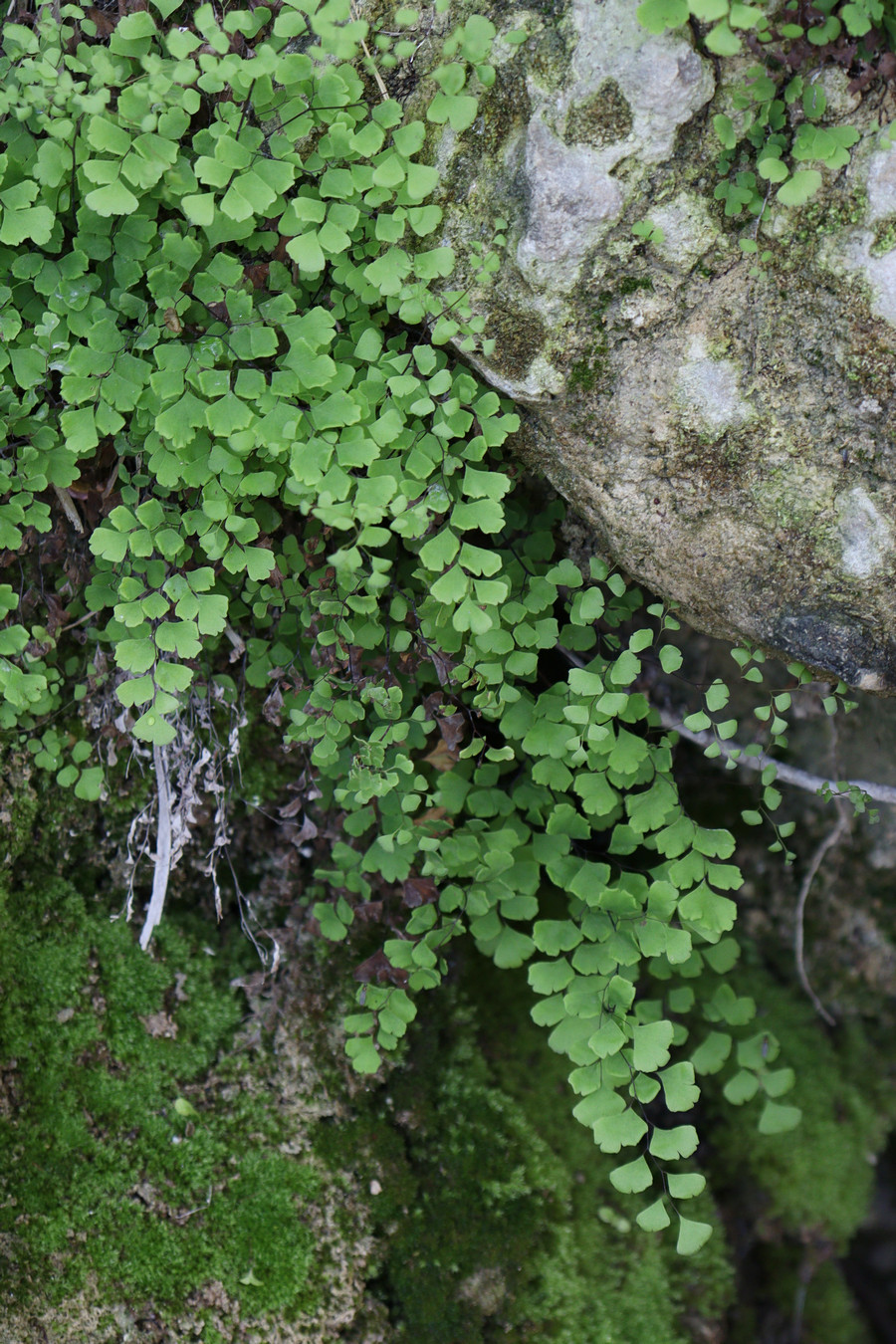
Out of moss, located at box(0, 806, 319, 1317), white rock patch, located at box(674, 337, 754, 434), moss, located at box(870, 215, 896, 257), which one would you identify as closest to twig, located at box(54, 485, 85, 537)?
moss, located at box(0, 806, 319, 1317)

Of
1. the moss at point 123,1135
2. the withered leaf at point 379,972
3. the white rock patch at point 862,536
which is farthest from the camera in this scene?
the withered leaf at point 379,972

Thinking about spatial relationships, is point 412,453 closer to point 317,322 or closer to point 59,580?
point 317,322

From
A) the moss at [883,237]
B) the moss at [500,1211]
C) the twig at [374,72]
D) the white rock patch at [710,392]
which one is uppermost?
the moss at [883,237]

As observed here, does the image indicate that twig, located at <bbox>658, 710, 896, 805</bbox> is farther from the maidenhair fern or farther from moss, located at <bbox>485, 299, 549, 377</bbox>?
moss, located at <bbox>485, 299, 549, 377</bbox>

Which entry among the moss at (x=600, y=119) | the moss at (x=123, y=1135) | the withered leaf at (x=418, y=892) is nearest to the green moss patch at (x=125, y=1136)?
the moss at (x=123, y=1135)

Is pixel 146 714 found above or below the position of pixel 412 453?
below

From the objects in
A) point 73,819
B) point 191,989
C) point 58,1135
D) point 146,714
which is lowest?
point 58,1135

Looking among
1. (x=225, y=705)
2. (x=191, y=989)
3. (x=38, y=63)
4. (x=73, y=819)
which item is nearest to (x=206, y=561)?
(x=225, y=705)

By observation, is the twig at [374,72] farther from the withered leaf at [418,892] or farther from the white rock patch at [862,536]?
the withered leaf at [418,892]
